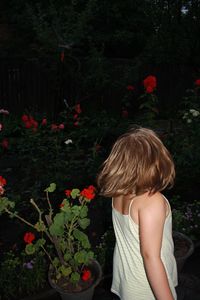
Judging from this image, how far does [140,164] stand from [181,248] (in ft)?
5.87

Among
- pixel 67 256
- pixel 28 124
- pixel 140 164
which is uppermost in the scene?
pixel 140 164

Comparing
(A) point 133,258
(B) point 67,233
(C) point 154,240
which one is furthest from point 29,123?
(C) point 154,240

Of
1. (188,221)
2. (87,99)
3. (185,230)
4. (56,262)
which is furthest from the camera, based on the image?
(87,99)

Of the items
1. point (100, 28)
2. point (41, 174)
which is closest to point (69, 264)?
point (41, 174)

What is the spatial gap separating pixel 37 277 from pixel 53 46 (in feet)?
18.3

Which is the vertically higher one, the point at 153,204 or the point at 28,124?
the point at 153,204

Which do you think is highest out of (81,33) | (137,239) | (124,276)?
(81,33)

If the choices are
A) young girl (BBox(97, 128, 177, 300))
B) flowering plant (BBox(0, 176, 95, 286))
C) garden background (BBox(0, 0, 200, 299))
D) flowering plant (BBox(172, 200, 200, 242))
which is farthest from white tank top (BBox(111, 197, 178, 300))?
flowering plant (BBox(172, 200, 200, 242))

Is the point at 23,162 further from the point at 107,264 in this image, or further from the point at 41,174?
the point at 107,264

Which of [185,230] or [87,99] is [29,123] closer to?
[185,230]

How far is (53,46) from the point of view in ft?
25.1

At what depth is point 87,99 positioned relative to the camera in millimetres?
9273

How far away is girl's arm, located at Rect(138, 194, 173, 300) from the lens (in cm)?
164

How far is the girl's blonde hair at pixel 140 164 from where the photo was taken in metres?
1.74
